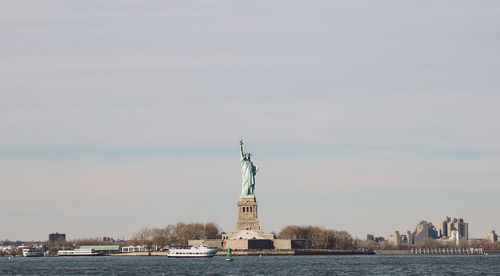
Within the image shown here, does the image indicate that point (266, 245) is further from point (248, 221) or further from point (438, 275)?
point (438, 275)

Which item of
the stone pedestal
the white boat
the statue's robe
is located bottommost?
the white boat

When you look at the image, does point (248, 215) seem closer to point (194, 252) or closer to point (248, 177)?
point (248, 177)

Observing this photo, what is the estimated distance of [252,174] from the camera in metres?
195

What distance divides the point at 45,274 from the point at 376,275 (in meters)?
38.8

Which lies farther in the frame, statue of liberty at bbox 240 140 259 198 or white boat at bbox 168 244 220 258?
statue of liberty at bbox 240 140 259 198

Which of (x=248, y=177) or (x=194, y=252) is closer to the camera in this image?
(x=194, y=252)

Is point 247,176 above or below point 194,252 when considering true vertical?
above

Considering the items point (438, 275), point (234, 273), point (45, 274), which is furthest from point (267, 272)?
point (45, 274)

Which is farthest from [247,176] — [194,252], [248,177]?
[194,252]

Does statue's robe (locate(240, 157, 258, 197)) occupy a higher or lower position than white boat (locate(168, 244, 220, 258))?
higher

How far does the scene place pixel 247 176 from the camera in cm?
19538

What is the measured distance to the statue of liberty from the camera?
640 feet

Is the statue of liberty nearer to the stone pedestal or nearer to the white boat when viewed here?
the stone pedestal

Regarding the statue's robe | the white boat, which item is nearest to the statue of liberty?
the statue's robe
